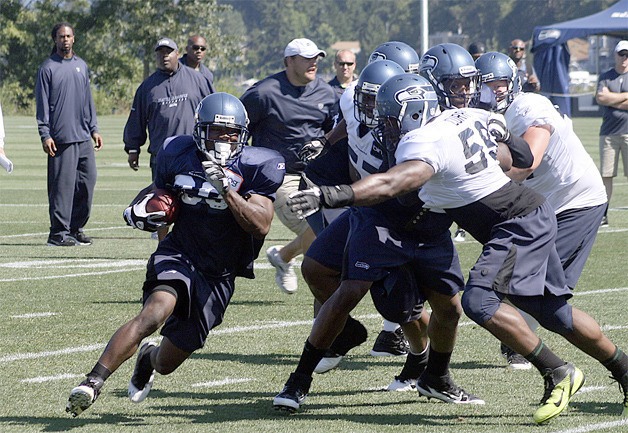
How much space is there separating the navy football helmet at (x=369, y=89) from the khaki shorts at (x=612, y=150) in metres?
7.58

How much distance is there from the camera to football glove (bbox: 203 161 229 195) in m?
4.88

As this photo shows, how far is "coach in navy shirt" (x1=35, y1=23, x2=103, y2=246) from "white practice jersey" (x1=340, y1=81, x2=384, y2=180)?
5.89 meters

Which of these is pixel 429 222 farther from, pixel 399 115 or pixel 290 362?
pixel 290 362

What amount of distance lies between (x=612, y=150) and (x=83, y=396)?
9.27m

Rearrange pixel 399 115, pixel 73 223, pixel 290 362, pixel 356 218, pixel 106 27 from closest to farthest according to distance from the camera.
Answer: pixel 399 115, pixel 356 218, pixel 290 362, pixel 73 223, pixel 106 27

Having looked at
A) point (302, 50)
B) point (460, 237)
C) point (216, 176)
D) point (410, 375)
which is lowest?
point (460, 237)

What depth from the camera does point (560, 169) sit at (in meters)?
6.05

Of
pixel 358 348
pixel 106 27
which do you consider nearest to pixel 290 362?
pixel 358 348

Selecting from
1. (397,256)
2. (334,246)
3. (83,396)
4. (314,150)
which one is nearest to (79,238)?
(314,150)

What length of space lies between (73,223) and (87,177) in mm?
500

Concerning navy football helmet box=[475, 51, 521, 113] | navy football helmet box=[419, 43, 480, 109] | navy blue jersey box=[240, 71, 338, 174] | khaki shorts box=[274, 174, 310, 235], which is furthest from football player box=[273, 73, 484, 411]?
navy blue jersey box=[240, 71, 338, 174]

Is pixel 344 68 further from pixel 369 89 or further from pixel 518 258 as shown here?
pixel 518 258

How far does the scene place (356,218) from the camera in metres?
5.66

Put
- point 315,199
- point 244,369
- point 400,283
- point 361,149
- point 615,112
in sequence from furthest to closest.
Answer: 1. point 615,112
2. point 244,369
3. point 361,149
4. point 400,283
5. point 315,199
